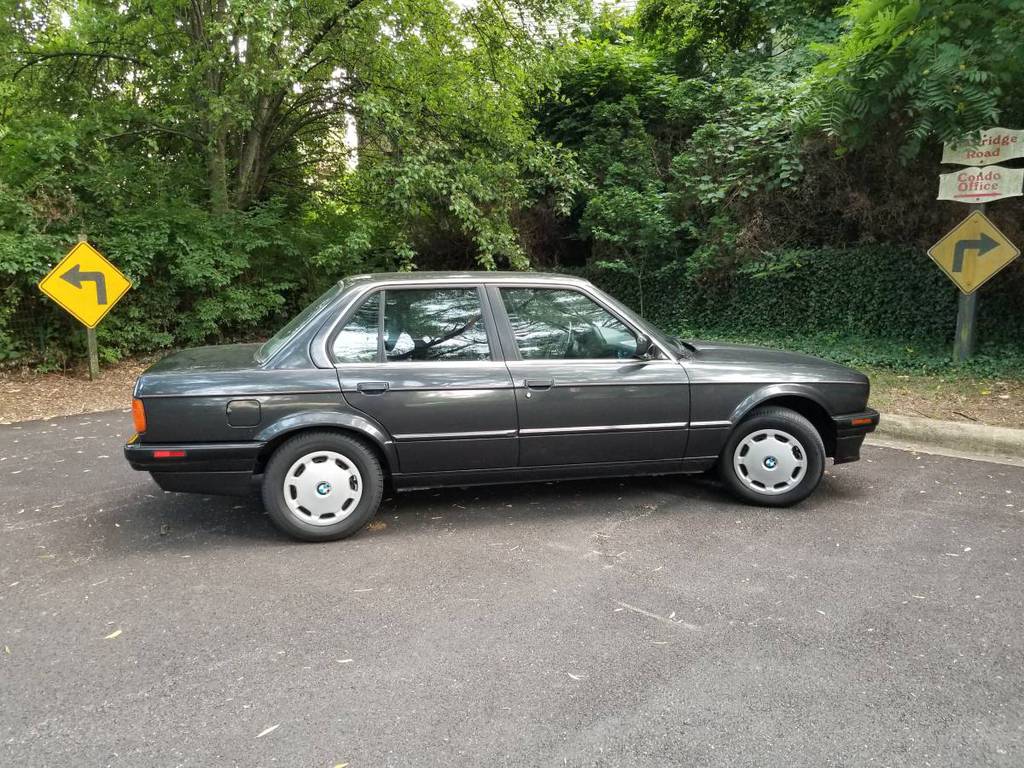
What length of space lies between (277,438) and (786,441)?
3.22 meters

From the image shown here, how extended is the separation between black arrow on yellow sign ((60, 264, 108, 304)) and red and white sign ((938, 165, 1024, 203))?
33.6 ft

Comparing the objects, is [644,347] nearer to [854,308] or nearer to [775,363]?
[775,363]

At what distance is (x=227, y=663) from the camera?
9.25 ft

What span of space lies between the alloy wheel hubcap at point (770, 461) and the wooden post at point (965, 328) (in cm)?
542

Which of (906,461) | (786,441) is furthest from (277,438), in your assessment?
(906,461)

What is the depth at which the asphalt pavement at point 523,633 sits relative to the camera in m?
2.35

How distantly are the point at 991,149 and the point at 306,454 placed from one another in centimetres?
799

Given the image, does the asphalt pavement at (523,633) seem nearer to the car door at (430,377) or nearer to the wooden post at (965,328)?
the car door at (430,377)

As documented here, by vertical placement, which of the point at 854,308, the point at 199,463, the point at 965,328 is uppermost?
the point at 854,308

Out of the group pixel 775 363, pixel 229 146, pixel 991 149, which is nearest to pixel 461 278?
pixel 775 363

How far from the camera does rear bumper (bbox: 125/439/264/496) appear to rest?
153 inches

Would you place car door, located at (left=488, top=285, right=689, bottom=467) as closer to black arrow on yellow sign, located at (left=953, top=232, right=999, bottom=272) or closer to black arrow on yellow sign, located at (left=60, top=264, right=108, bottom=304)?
black arrow on yellow sign, located at (left=953, top=232, right=999, bottom=272)

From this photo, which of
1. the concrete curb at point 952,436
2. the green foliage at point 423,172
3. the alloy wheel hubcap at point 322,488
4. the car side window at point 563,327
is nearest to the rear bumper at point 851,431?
the car side window at point 563,327

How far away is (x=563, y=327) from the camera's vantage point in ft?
14.6
